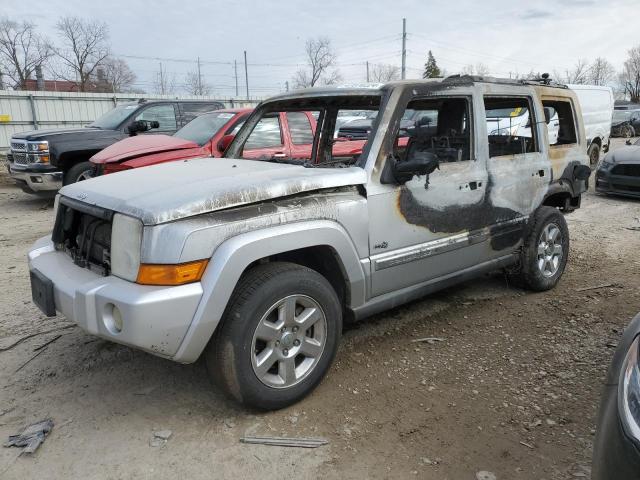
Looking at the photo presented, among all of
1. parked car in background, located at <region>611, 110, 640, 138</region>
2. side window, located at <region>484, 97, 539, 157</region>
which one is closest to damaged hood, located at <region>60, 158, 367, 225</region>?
side window, located at <region>484, 97, 539, 157</region>

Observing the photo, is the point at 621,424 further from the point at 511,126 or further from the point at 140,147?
the point at 140,147

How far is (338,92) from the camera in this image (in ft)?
12.4

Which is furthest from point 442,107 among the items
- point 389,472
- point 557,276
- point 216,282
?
point 389,472

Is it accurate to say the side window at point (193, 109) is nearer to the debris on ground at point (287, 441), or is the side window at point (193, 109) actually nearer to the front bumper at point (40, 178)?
the front bumper at point (40, 178)

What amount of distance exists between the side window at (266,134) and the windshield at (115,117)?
4.73 m

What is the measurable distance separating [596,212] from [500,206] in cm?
563

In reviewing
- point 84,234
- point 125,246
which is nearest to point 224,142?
point 84,234

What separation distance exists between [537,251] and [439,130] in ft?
4.73

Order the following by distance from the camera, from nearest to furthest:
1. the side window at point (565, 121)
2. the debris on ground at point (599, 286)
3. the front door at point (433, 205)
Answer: the front door at point (433, 205)
the debris on ground at point (599, 286)
the side window at point (565, 121)

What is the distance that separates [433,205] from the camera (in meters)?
3.64

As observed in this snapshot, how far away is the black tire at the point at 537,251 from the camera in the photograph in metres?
4.58

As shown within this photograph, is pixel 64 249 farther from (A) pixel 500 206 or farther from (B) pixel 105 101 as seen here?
(B) pixel 105 101

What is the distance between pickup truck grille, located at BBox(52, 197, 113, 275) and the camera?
2844 millimetres

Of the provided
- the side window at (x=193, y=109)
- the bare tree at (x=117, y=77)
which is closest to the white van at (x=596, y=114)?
the side window at (x=193, y=109)
